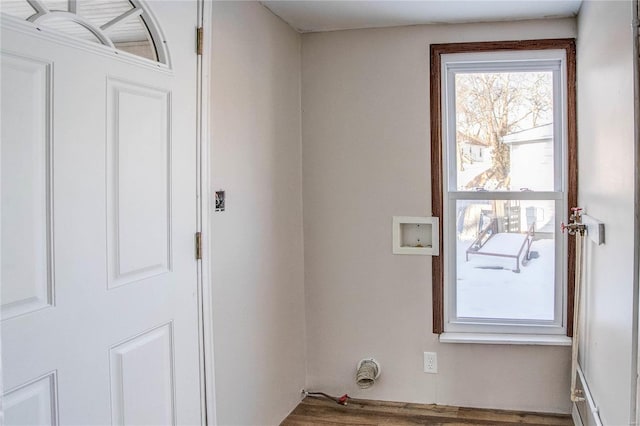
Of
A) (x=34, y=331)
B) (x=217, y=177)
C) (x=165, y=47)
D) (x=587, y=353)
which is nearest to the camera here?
(x=34, y=331)

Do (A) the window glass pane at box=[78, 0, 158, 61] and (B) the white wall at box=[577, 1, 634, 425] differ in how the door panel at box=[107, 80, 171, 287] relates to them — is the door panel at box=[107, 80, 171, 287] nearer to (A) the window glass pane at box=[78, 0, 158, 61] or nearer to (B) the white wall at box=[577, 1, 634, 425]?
(A) the window glass pane at box=[78, 0, 158, 61]

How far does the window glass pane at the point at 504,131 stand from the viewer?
3.02m

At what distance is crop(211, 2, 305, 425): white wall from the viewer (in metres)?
2.31

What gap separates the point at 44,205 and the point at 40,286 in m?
0.21

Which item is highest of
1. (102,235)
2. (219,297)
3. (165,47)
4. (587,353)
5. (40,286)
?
(165,47)

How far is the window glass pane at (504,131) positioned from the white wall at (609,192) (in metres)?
0.30

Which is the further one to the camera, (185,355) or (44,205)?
(185,355)

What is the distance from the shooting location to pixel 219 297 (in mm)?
2287

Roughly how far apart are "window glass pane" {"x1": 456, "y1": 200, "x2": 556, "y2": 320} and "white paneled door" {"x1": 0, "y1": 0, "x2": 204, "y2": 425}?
1697mm

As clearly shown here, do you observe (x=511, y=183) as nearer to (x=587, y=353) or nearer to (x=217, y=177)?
(x=587, y=353)

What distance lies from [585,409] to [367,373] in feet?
3.70

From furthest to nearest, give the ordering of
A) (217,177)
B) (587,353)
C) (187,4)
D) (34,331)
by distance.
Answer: (587,353), (217,177), (187,4), (34,331)

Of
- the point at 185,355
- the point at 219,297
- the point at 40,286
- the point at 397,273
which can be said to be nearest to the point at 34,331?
the point at 40,286

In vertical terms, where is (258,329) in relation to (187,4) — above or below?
below
